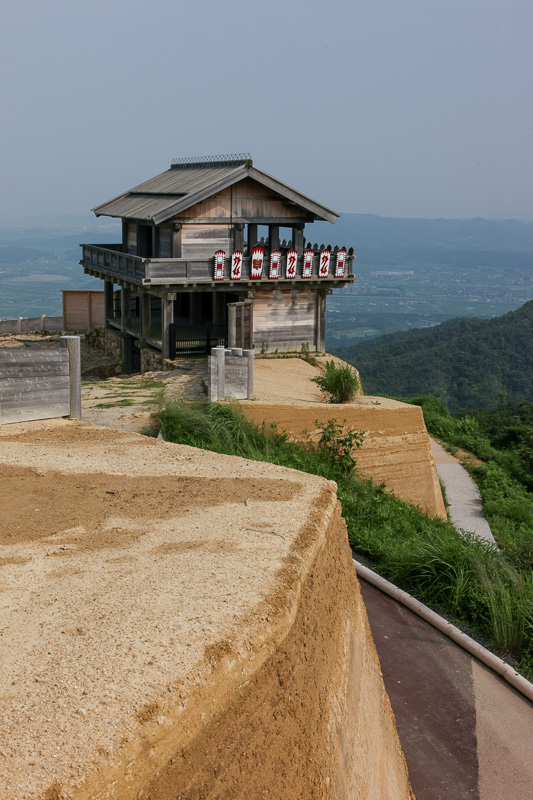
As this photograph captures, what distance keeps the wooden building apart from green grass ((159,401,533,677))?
8.17 metres

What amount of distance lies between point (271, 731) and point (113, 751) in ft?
4.55

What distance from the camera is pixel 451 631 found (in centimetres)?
1075

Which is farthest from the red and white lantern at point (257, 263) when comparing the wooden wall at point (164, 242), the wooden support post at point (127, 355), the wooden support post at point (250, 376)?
the wooden support post at point (250, 376)

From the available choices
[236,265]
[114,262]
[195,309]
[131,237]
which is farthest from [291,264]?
[131,237]

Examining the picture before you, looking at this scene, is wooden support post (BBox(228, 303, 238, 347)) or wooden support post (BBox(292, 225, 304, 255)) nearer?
wooden support post (BBox(228, 303, 238, 347))

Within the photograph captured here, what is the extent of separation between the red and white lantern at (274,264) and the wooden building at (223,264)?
0.10 feet

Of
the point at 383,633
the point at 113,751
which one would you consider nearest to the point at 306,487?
the point at 383,633

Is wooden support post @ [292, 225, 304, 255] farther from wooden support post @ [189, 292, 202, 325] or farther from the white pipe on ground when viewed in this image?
the white pipe on ground

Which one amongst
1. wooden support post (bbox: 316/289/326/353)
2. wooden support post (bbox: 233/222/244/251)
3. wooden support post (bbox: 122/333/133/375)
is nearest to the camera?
wooden support post (bbox: 233/222/244/251)

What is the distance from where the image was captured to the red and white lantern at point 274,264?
24.6 metres

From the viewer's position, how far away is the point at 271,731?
5.35m

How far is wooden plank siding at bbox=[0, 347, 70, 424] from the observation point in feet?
38.9

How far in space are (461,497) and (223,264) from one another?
9766 millimetres

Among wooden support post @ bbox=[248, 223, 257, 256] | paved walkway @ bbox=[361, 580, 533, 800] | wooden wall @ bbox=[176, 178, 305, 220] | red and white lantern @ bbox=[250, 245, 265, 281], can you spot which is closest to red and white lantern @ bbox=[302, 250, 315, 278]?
wooden wall @ bbox=[176, 178, 305, 220]
